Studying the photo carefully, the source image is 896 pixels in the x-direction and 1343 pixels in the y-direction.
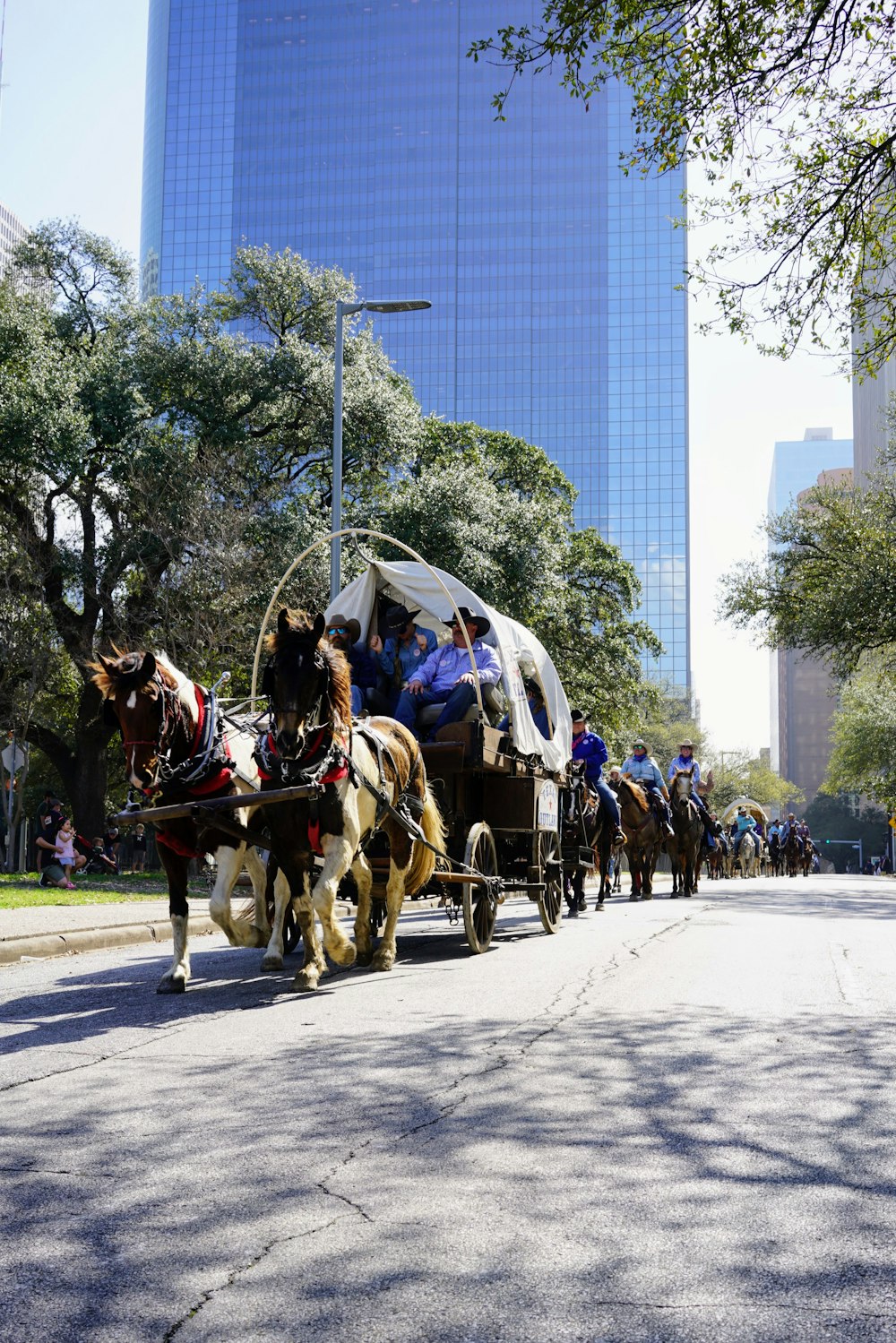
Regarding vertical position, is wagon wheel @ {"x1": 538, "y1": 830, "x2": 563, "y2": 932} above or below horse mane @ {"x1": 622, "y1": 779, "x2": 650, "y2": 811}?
below

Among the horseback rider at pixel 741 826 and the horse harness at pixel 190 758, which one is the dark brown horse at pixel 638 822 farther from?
the horseback rider at pixel 741 826

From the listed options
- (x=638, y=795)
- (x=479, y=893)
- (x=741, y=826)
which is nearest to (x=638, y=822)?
(x=638, y=795)

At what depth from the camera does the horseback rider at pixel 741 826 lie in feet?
142

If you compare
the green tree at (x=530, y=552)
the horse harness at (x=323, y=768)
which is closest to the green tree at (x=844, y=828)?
the green tree at (x=530, y=552)

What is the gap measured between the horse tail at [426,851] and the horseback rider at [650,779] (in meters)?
11.2

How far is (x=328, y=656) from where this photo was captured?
7918 mm

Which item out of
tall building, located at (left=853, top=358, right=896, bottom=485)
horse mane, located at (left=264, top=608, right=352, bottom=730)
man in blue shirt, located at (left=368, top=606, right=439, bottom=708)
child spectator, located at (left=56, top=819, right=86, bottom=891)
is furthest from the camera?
tall building, located at (left=853, top=358, right=896, bottom=485)

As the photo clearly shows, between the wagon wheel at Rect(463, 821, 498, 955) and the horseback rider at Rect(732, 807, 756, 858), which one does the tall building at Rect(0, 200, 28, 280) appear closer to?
the wagon wheel at Rect(463, 821, 498, 955)

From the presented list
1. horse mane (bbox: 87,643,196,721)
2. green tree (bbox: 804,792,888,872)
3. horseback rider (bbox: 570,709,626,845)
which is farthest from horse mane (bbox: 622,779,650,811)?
green tree (bbox: 804,792,888,872)

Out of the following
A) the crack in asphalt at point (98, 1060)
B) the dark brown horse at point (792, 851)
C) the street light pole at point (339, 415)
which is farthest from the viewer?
the dark brown horse at point (792, 851)

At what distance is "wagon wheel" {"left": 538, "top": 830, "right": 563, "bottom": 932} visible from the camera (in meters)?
12.4

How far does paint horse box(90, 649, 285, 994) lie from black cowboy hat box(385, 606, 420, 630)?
277 cm

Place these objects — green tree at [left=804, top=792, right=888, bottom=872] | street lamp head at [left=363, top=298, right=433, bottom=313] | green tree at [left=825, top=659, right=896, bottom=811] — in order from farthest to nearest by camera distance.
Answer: green tree at [left=804, top=792, right=888, bottom=872] < green tree at [left=825, top=659, right=896, bottom=811] < street lamp head at [left=363, top=298, right=433, bottom=313]

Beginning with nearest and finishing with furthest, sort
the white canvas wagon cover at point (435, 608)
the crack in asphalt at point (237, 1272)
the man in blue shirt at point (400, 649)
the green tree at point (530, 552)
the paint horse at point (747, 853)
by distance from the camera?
the crack in asphalt at point (237, 1272) → the white canvas wagon cover at point (435, 608) → the man in blue shirt at point (400, 649) → the green tree at point (530, 552) → the paint horse at point (747, 853)
